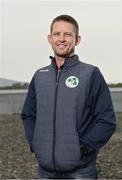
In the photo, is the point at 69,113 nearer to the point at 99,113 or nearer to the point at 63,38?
the point at 99,113

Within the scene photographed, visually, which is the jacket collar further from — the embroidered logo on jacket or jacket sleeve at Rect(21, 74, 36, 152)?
jacket sleeve at Rect(21, 74, 36, 152)

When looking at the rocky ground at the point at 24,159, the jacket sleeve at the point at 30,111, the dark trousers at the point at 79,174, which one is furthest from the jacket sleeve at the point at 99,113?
the rocky ground at the point at 24,159

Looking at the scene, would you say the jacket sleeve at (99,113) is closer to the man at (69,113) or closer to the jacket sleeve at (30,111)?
the man at (69,113)

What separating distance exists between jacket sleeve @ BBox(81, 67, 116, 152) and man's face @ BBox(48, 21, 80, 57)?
22cm

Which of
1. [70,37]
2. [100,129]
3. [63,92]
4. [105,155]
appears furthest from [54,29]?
Answer: [105,155]

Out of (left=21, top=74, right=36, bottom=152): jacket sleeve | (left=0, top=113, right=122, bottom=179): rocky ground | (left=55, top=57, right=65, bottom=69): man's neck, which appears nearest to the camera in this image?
(left=55, top=57, right=65, bottom=69): man's neck

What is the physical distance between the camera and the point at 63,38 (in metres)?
3.28

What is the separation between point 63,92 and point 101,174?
5.14 meters

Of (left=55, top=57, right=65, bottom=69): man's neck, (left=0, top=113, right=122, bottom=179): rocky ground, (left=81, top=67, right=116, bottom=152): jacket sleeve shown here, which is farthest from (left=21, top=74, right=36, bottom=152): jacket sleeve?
(left=0, top=113, right=122, bottom=179): rocky ground

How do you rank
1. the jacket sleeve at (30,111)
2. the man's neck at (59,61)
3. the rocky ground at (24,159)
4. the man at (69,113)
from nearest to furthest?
the man at (69,113) < the man's neck at (59,61) < the jacket sleeve at (30,111) < the rocky ground at (24,159)

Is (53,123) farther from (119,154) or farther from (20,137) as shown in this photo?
(20,137)

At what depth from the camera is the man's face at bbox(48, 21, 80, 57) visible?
3.28 meters

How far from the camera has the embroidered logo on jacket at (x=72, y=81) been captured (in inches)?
127

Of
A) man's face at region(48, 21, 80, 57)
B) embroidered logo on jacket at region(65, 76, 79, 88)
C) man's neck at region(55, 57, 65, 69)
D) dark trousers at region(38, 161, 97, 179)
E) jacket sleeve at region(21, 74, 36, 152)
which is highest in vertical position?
man's face at region(48, 21, 80, 57)
